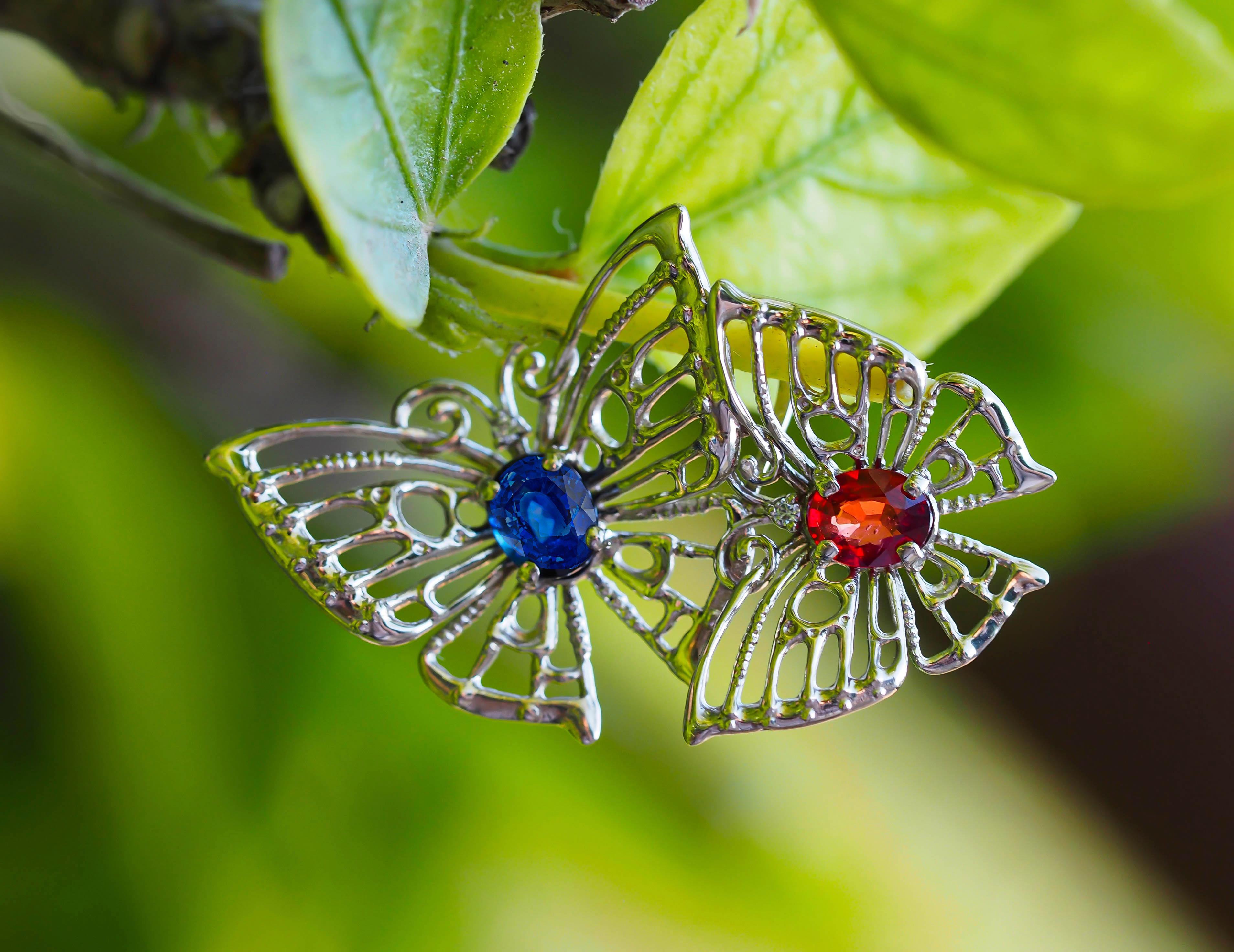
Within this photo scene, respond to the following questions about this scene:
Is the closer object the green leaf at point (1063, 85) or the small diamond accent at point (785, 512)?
the green leaf at point (1063, 85)

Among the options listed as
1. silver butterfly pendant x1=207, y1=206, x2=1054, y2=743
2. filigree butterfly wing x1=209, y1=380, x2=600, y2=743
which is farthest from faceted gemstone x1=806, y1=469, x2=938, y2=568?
filigree butterfly wing x1=209, y1=380, x2=600, y2=743

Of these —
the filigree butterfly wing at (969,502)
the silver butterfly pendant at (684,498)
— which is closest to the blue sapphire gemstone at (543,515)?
the silver butterfly pendant at (684,498)

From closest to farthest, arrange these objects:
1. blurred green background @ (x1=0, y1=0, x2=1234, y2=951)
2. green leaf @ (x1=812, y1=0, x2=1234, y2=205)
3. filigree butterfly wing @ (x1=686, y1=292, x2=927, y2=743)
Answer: green leaf @ (x1=812, y1=0, x2=1234, y2=205)
filigree butterfly wing @ (x1=686, y1=292, x2=927, y2=743)
blurred green background @ (x1=0, y1=0, x2=1234, y2=951)

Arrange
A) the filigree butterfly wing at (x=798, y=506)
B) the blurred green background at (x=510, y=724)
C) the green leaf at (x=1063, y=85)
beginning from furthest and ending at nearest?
the blurred green background at (x=510, y=724) → the filigree butterfly wing at (x=798, y=506) → the green leaf at (x=1063, y=85)

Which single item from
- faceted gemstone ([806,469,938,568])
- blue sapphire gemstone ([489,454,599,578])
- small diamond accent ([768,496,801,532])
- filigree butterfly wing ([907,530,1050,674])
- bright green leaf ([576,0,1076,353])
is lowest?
filigree butterfly wing ([907,530,1050,674])

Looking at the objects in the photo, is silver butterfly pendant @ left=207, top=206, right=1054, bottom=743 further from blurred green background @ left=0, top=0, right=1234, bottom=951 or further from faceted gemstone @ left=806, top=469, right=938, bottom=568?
blurred green background @ left=0, top=0, right=1234, bottom=951

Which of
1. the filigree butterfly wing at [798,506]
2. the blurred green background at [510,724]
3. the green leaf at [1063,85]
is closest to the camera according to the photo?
the green leaf at [1063,85]

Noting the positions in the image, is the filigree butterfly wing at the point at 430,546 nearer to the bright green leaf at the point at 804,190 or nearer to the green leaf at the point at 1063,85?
the bright green leaf at the point at 804,190

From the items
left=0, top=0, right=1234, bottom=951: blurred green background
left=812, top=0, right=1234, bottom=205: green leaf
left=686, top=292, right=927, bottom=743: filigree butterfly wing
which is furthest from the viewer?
left=0, top=0, right=1234, bottom=951: blurred green background

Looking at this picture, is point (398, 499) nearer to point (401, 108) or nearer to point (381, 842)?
point (401, 108)
